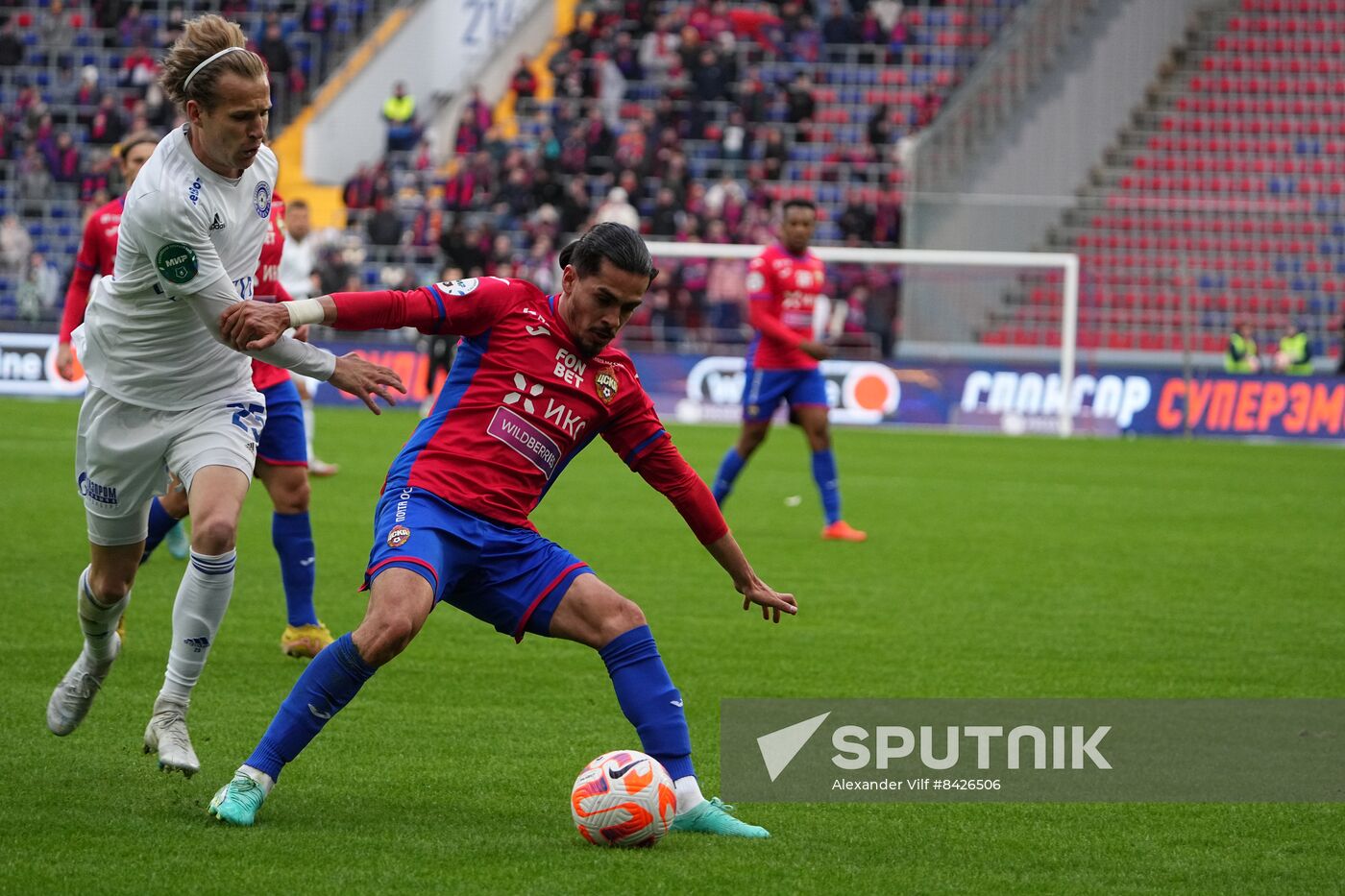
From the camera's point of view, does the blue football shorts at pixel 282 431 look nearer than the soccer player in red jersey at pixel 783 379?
Yes

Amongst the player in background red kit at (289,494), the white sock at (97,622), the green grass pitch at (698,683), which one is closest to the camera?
the green grass pitch at (698,683)

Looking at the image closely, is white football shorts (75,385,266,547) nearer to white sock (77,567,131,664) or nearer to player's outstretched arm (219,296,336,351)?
white sock (77,567,131,664)

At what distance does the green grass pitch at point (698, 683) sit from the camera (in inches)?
Result: 175

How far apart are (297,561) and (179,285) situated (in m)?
2.53

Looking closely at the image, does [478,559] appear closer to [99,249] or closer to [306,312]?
[306,312]

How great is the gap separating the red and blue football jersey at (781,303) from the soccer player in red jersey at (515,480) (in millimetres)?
7180

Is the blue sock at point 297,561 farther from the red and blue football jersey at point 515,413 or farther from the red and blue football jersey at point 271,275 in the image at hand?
the red and blue football jersey at point 515,413

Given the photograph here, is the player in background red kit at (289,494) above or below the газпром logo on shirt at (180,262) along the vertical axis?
below

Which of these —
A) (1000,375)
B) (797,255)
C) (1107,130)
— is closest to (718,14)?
(1107,130)

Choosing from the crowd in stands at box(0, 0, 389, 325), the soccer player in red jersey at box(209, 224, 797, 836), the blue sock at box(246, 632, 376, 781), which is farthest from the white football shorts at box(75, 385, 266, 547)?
the crowd in stands at box(0, 0, 389, 325)

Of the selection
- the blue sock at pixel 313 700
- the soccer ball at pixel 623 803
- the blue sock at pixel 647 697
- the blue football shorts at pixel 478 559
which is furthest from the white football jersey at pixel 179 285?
the soccer ball at pixel 623 803

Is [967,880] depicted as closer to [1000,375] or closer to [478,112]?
[1000,375]

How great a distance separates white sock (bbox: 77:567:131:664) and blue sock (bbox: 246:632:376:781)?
1186mm

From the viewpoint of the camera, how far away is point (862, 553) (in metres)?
11.6
